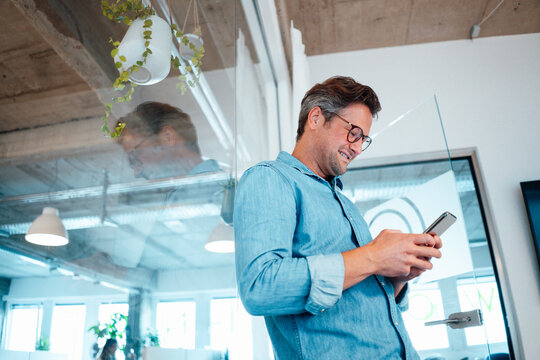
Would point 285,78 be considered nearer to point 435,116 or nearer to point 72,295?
point 435,116

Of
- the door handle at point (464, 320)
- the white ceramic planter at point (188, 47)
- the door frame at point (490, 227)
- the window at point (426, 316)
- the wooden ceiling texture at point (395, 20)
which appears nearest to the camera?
the white ceramic planter at point (188, 47)

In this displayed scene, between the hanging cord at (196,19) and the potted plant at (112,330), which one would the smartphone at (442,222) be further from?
the hanging cord at (196,19)

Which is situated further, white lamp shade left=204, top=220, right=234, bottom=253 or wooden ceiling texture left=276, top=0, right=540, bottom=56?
wooden ceiling texture left=276, top=0, right=540, bottom=56

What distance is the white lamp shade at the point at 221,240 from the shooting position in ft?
4.28

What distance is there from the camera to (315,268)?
66 centimetres

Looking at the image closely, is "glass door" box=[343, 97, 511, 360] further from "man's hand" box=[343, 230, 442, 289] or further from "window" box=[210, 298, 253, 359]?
"man's hand" box=[343, 230, 442, 289]

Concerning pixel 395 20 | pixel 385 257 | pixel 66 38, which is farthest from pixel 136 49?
pixel 395 20

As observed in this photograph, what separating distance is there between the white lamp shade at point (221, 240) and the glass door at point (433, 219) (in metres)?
1.01

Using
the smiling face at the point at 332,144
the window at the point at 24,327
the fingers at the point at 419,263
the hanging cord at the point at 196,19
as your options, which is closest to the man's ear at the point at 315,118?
the smiling face at the point at 332,144

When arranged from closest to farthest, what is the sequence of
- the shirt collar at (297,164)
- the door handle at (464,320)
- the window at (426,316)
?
the shirt collar at (297,164), the door handle at (464,320), the window at (426,316)

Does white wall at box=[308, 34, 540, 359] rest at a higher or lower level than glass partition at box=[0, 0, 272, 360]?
higher

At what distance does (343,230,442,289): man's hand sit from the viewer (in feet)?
2.23

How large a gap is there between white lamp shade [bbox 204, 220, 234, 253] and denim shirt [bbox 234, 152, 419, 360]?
0.51 m

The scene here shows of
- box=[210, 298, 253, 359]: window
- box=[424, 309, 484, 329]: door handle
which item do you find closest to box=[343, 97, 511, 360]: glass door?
box=[424, 309, 484, 329]: door handle
